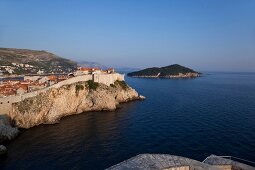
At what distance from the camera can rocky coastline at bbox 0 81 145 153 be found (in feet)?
183

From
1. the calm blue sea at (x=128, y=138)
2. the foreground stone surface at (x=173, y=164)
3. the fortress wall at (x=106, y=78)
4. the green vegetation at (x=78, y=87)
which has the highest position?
the fortress wall at (x=106, y=78)

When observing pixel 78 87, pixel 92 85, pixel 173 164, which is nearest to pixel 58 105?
pixel 78 87

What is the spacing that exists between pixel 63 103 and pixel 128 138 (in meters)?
25.8

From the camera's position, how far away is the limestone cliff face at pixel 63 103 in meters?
57.5

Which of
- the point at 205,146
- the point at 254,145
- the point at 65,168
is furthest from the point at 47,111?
the point at 254,145

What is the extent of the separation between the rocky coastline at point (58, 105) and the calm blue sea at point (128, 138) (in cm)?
266

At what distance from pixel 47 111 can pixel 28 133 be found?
35.1 ft

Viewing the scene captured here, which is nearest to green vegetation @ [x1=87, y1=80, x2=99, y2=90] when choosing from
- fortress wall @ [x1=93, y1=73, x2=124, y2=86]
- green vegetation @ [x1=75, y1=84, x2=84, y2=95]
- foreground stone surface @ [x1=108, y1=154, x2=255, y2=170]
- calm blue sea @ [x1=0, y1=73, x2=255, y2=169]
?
fortress wall @ [x1=93, y1=73, x2=124, y2=86]

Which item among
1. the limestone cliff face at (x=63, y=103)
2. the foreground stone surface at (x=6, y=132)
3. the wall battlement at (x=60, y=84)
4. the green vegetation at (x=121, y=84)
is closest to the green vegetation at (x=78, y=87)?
the limestone cliff face at (x=63, y=103)

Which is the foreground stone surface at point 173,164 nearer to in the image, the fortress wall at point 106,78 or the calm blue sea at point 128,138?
the calm blue sea at point 128,138

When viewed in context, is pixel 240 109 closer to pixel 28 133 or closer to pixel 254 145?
pixel 254 145

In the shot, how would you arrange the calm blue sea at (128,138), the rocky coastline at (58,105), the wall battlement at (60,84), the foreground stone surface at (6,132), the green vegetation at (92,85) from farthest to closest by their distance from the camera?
the green vegetation at (92,85) → the rocky coastline at (58,105) → the wall battlement at (60,84) → the foreground stone surface at (6,132) → the calm blue sea at (128,138)

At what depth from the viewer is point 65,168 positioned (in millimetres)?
36812

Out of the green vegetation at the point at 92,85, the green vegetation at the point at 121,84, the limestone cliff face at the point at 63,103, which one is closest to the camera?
the limestone cliff face at the point at 63,103
